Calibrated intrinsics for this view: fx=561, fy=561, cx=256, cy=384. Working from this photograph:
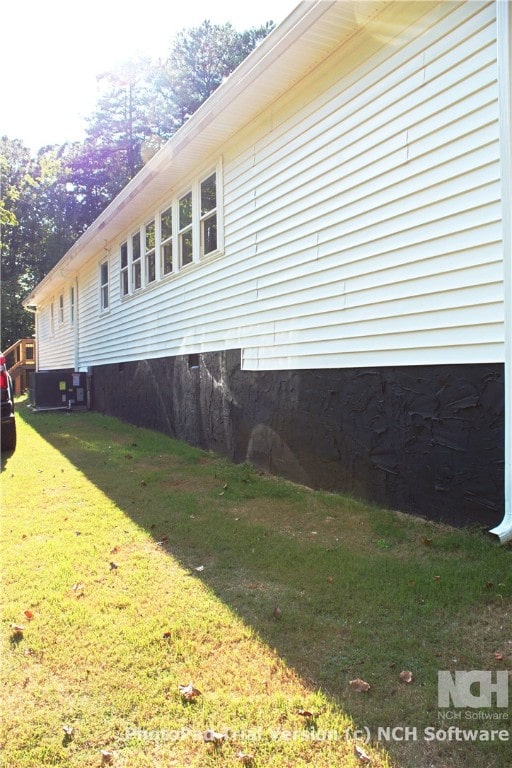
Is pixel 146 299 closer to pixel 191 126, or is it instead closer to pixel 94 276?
pixel 191 126

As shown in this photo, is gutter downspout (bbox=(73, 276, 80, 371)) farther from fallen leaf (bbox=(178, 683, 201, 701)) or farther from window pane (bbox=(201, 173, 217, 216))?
fallen leaf (bbox=(178, 683, 201, 701))

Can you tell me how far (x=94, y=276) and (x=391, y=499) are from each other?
518 inches

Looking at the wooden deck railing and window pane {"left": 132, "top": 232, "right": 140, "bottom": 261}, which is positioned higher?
window pane {"left": 132, "top": 232, "right": 140, "bottom": 261}

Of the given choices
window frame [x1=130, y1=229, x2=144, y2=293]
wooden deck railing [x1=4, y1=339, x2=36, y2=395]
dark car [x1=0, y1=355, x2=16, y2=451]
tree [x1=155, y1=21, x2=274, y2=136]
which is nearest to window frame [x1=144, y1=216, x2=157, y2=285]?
window frame [x1=130, y1=229, x2=144, y2=293]

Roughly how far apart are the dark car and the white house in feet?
8.55

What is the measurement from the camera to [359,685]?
230 centimetres

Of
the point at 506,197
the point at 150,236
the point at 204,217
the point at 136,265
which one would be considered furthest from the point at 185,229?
the point at 506,197

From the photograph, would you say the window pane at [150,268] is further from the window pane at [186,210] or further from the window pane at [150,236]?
the window pane at [186,210]

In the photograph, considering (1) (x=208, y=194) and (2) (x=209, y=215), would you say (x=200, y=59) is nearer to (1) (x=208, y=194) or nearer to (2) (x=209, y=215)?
(1) (x=208, y=194)

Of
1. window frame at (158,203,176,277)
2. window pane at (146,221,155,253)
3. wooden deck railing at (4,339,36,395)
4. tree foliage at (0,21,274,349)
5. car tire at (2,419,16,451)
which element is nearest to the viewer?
car tire at (2,419,16,451)

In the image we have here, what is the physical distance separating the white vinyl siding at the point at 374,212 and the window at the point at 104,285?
25.7 feet

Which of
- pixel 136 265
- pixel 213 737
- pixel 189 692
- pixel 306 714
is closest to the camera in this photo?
pixel 213 737

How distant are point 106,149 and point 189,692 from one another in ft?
122

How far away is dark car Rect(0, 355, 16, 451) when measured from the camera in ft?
24.8
